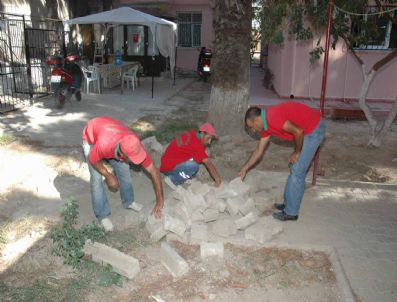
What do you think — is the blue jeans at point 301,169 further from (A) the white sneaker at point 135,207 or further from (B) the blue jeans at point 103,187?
(B) the blue jeans at point 103,187

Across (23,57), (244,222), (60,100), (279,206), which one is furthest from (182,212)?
(23,57)

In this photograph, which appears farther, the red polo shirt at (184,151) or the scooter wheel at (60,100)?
the scooter wheel at (60,100)

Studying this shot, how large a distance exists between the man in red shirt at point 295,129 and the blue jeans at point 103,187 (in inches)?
56.4

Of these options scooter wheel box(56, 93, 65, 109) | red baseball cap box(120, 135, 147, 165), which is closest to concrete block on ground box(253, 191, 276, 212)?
red baseball cap box(120, 135, 147, 165)

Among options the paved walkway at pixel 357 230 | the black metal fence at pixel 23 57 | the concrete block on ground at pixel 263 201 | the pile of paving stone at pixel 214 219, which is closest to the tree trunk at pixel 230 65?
the paved walkway at pixel 357 230

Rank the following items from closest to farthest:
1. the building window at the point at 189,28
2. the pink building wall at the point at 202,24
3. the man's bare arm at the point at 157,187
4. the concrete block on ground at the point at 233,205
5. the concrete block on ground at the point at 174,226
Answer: the man's bare arm at the point at 157,187 < the concrete block on ground at the point at 174,226 < the concrete block on ground at the point at 233,205 < the pink building wall at the point at 202,24 < the building window at the point at 189,28

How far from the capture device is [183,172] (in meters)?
5.07

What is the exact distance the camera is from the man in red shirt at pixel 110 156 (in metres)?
3.55

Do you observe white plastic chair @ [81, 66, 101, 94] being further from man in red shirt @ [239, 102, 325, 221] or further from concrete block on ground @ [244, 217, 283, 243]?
concrete block on ground @ [244, 217, 283, 243]

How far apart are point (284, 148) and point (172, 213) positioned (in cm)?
366

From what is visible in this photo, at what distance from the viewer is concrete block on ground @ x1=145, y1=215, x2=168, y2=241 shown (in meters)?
4.00

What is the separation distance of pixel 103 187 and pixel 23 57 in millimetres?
10740

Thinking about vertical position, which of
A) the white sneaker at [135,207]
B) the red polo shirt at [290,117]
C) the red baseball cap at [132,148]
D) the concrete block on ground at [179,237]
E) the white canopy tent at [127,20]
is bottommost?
the concrete block on ground at [179,237]

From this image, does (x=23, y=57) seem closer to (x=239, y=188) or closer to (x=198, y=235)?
(x=239, y=188)
